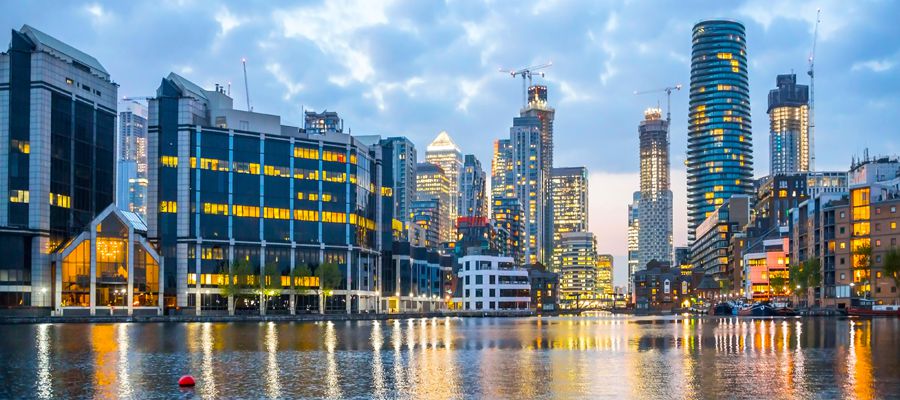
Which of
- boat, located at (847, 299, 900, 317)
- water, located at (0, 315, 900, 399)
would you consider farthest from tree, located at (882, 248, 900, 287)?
water, located at (0, 315, 900, 399)

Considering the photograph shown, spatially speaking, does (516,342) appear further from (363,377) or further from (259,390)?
(259,390)

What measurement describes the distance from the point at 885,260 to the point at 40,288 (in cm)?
16197

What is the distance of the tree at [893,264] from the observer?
18362 cm

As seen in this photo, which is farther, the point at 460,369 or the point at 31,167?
the point at 31,167

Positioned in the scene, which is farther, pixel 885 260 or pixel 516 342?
pixel 885 260

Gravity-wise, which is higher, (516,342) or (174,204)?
(174,204)

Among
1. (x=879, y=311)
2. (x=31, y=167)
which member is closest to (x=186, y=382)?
(x=31, y=167)

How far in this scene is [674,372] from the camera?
50250 millimetres

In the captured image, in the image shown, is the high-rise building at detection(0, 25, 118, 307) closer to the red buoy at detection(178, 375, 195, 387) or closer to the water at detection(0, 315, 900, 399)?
the water at detection(0, 315, 900, 399)

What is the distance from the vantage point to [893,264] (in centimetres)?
18350

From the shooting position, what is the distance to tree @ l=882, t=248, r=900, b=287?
602 feet

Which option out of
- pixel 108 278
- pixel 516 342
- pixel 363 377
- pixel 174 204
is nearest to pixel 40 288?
pixel 108 278

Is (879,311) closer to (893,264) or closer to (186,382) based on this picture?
(893,264)

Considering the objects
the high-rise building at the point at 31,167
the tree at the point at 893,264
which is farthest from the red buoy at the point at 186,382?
the tree at the point at 893,264
